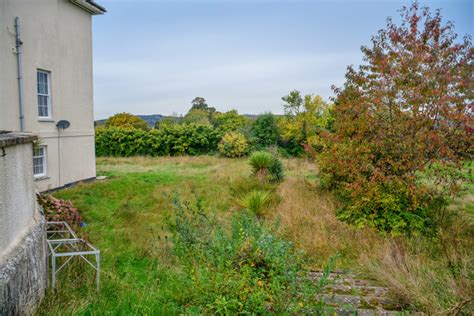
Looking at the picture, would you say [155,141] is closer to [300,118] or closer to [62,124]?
[300,118]

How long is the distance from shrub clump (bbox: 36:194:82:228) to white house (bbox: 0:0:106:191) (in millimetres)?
3364

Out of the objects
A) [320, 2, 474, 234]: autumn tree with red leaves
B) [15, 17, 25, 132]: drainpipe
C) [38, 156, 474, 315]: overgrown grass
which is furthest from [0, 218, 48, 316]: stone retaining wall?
[15, 17, 25, 132]: drainpipe

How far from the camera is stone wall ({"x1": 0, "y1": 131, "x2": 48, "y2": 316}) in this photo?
276 centimetres

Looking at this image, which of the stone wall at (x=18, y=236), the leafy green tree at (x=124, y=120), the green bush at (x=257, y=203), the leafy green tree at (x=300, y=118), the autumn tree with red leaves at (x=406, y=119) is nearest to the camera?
the stone wall at (x=18, y=236)

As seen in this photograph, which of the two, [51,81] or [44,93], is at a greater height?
[51,81]

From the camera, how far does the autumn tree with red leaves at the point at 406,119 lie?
694 centimetres

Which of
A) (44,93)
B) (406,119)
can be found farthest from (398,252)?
(44,93)

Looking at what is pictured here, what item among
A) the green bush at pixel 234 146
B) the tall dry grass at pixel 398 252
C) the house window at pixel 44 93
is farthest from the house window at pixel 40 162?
the green bush at pixel 234 146

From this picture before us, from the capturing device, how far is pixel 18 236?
3289 mm

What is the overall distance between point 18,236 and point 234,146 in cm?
Result: 1965

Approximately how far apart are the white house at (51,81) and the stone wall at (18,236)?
6849 mm

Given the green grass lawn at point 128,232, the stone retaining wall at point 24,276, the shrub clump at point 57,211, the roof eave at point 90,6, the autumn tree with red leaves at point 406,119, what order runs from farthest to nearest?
the roof eave at point 90,6, the autumn tree with red leaves at point 406,119, the shrub clump at point 57,211, the green grass lawn at point 128,232, the stone retaining wall at point 24,276

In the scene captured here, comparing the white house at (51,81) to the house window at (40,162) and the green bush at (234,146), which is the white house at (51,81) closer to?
the house window at (40,162)

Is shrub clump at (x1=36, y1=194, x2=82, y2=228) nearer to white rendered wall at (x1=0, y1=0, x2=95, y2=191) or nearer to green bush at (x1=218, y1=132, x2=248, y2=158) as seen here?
white rendered wall at (x1=0, y1=0, x2=95, y2=191)
